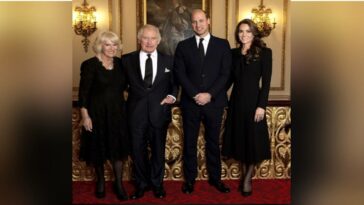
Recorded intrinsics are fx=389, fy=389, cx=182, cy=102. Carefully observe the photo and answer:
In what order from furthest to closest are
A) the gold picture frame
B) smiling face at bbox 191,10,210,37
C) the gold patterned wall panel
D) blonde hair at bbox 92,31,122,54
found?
1. the gold picture frame
2. the gold patterned wall panel
3. smiling face at bbox 191,10,210,37
4. blonde hair at bbox 92,31,122,54

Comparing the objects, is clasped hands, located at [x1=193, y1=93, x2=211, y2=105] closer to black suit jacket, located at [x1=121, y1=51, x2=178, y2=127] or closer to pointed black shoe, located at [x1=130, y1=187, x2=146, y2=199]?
black suit jacket, located at [x1=121, y1=51, x2=178, y2=127]

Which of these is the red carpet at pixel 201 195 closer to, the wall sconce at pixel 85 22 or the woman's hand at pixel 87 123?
the woman's hand at pixel 87 123

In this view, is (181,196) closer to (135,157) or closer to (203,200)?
(203,200)

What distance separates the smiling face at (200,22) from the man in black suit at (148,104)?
0.24 m

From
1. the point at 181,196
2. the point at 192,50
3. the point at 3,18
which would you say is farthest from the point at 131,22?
the point at 3,18

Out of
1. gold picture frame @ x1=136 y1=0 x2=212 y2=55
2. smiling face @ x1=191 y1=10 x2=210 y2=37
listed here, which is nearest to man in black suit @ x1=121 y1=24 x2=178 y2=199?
smiling face @ x1=191 y1=10 x2=210 y2=37

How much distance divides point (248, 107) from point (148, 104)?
0.62 m

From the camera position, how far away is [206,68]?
8.07ft

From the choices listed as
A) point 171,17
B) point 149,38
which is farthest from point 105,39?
point 171,17

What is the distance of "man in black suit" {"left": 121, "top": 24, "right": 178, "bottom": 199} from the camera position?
7.80 ft

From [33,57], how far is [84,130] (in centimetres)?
156

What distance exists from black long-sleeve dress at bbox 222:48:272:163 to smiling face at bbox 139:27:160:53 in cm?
52

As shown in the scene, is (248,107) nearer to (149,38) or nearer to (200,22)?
(200,22)

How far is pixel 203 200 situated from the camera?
242 cm
